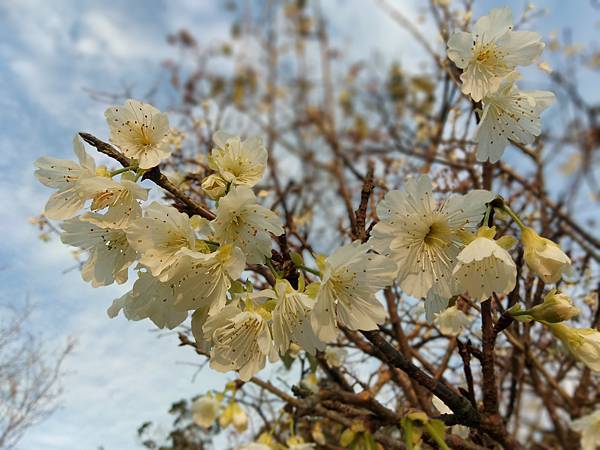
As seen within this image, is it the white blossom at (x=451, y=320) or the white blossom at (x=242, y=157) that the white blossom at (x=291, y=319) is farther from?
the white blossom at (x=451, y=320)

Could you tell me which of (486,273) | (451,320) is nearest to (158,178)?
(486,273)

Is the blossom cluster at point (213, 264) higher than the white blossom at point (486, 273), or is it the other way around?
the blossom cluster at point (213, 264)

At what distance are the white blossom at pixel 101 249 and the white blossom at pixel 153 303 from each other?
0.26 ft

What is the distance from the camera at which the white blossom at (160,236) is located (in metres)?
0.98

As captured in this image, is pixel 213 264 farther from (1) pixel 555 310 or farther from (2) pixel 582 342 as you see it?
(2) pixel 582 342

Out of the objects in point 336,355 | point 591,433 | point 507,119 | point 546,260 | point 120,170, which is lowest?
point 591,433

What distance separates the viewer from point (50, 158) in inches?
44.9

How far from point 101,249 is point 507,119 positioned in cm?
104

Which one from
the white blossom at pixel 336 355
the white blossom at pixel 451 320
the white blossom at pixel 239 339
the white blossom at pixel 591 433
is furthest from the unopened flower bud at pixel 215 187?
the white blossom at pixel 591 433

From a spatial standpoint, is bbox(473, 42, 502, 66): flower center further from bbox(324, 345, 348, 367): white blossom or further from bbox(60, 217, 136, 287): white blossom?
bbox(324, 345, 348, 367): white blossom

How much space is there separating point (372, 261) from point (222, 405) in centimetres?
187

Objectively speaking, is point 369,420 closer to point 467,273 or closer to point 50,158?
point 467,273

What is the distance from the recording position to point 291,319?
100cm

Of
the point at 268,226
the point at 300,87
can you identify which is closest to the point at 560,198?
the point at 268,226
